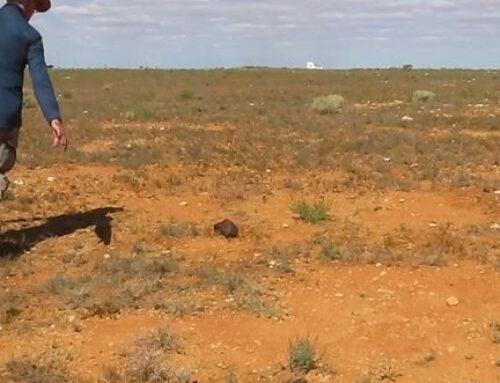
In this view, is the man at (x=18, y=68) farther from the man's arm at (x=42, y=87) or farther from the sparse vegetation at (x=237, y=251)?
the sparse vegetation at (x=237, y=251)

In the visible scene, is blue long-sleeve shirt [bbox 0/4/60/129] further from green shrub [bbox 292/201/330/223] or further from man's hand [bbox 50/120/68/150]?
green shrub [bbox 292/201/330/223]

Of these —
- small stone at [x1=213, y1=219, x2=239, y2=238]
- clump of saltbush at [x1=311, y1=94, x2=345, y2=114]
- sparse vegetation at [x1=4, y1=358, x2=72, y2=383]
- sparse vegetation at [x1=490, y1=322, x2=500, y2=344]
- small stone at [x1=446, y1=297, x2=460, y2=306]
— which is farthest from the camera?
clump of saltbush at [x1=311, y1=94, x2=345, y2=114]

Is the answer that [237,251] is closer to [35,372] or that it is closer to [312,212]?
[312,212]

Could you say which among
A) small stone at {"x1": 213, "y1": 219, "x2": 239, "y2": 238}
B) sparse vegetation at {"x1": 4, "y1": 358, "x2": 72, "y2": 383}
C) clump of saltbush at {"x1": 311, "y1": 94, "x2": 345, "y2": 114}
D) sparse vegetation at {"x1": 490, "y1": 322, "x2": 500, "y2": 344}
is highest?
clump of saltbush at {"x1": 311, "y1": 94, "x2": 345, "y2": 114}

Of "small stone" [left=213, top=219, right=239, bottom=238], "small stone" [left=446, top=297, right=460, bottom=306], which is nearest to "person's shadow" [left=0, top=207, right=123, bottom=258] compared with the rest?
"small stone" [left=213, top=219, right=239, bottom=238]

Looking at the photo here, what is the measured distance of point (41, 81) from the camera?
598 cm

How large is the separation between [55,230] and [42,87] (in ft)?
6.08

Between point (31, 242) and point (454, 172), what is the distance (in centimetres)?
571

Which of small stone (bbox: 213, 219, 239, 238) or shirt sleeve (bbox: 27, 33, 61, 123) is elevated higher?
shirt sleeve (bbox: 27, 33, 61, 123)

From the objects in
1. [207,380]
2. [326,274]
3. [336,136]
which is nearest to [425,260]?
[326,274]

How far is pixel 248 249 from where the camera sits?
6.88m

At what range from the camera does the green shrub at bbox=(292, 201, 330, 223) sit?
7730 mm

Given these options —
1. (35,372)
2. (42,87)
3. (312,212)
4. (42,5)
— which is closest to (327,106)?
(312,212)

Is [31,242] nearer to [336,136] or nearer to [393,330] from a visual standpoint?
[393,330]
